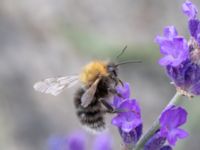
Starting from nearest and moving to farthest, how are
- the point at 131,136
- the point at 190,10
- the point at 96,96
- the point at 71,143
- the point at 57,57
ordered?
the point at 190,10
the point at 131,136
the point at 96,96
the point at 71,143
the point at 57,57

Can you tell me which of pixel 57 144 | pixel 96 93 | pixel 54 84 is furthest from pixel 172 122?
pixel 57 144

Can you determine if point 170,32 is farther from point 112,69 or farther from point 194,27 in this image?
point 112,69

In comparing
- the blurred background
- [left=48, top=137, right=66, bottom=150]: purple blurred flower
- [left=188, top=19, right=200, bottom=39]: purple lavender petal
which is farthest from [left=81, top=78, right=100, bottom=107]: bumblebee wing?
the blurred background

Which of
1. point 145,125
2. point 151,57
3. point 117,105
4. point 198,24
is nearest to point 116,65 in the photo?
point 117,105

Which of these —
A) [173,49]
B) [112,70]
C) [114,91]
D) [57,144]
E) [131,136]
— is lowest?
[131,136]

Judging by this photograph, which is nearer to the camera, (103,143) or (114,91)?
(114,91)

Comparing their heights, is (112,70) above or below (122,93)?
above

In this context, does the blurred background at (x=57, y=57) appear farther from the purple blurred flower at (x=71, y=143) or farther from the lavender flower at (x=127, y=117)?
the lavender flower at (x=127, y=117)
